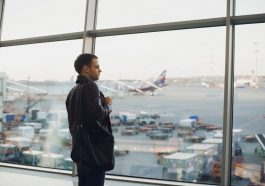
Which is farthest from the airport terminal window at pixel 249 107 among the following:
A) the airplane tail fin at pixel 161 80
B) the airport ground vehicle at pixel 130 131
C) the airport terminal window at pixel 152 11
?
the airport ground vehicle at pixel 130 131

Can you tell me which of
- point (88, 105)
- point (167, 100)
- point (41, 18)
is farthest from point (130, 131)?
point (41, 18)

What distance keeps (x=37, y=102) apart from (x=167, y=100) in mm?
1907

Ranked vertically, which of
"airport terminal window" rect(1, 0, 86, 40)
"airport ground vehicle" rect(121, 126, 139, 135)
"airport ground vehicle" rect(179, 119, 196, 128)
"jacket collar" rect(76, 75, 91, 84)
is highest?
"airport terminal window" rect(1, 0, 86, 40)

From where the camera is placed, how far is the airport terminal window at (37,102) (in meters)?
3.90

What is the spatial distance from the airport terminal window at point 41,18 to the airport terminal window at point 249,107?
1947mm

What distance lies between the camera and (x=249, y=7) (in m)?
2.96

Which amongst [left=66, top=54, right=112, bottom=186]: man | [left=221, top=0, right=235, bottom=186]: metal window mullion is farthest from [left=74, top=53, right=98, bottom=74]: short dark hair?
[left=221, top=0, right=235, bottom=186]: metal window mullion

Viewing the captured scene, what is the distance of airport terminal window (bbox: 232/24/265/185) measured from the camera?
9.53 feet

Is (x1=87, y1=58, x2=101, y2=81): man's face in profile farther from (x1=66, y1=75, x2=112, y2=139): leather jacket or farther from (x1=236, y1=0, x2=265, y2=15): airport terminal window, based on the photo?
(x1=236, y1=0, x2=265, y2=15): airport terminal window

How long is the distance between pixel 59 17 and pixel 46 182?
83.9 inches

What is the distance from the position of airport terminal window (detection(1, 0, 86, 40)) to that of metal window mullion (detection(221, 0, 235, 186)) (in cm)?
179

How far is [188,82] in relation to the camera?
3295mm

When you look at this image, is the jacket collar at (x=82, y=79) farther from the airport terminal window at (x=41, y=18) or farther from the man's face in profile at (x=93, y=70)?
the airport terminal window at (x=41, y=18)

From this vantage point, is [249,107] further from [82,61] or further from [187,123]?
[82,61]
